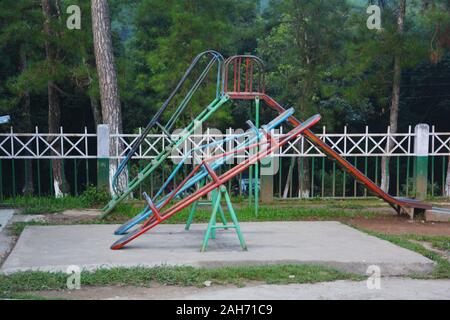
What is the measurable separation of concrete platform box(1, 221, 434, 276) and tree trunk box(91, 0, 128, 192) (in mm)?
4621

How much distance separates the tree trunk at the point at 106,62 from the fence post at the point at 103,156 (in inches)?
56.7

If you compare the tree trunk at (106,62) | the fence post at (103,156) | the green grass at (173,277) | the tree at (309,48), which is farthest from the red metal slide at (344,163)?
the tree at (309,48)

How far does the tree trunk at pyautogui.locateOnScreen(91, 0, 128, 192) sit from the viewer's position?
44.7 ft

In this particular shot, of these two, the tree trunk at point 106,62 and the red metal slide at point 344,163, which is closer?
the red metal slide at point 344,163

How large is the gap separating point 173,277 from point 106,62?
806 centimetres

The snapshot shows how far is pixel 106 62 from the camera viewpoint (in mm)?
13719

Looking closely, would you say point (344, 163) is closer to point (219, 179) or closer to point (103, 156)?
point (219, 179)

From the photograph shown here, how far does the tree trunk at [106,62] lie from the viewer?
44.7 feet

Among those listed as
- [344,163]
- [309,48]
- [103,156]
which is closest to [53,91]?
[103,156]

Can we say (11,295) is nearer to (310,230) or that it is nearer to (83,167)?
(310,230)

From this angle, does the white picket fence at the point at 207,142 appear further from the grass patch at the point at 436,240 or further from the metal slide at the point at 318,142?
the grass patch at the point at 436,240

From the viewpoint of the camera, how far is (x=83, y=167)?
71.7ft

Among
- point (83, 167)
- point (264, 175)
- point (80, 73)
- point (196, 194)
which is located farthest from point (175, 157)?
point (83, 167)

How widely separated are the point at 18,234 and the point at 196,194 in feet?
9.94
